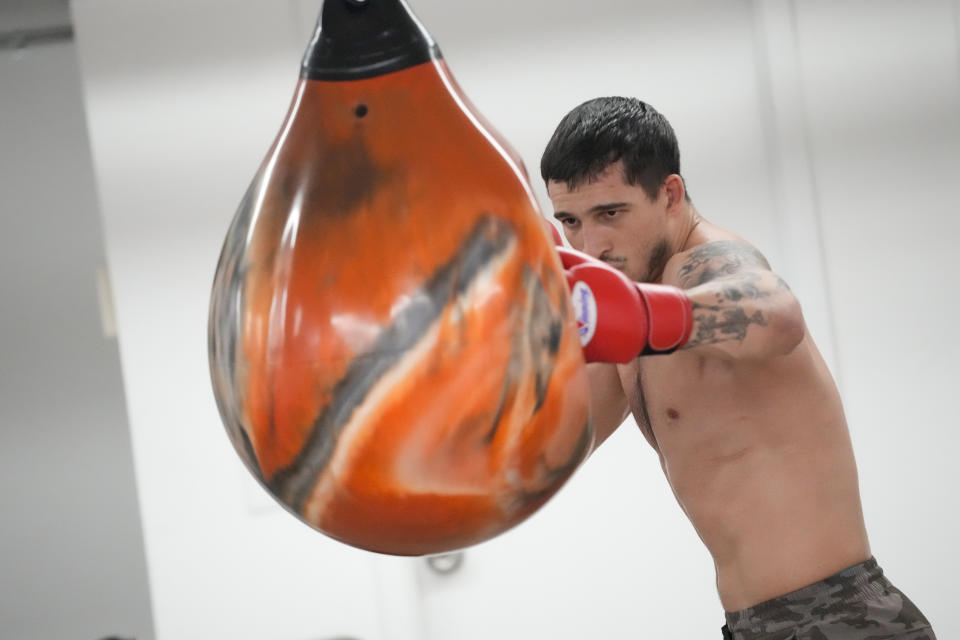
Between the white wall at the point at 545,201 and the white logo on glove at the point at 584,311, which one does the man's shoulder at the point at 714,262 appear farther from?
the white wall at the point at 545,201

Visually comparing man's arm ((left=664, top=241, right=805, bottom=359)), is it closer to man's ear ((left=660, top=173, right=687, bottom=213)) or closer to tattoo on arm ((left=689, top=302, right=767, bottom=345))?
tattoo on arm ((left=689, top=302, right=767, bottom=345))

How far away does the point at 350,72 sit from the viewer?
817 millimetres

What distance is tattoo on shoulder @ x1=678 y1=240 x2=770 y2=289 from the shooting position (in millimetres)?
1200

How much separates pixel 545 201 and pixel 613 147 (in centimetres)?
140

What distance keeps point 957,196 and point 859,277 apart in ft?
1.16

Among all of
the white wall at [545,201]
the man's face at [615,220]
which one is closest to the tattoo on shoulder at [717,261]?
the man's face at [615,220]

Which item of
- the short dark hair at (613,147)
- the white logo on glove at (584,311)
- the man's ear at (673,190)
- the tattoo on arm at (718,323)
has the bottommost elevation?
the tattoo on arm at (718,323)

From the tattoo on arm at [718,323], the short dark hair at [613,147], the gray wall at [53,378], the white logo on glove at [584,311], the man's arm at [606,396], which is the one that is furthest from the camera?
the gray wall at [53,378]

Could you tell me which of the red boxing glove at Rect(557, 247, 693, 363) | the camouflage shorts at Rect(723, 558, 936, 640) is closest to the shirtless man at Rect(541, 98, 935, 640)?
the camouflage shorts at Rect(723, 558, 936, 640)

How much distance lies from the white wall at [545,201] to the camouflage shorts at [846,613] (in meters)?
1.37

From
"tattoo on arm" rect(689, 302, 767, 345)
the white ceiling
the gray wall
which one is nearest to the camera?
"tattoo on arm" rect(689, 302, 767, 345)

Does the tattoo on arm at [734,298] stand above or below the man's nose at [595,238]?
below

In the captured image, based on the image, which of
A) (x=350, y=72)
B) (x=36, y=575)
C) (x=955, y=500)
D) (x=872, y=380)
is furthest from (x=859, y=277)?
(x=36, y=575)

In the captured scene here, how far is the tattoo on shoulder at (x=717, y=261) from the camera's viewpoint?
3.94 ft
